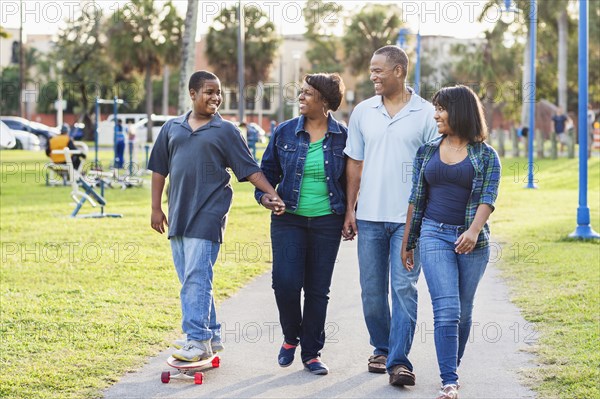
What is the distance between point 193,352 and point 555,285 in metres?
4.91

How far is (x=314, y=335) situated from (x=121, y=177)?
2024 cm

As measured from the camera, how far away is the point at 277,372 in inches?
261

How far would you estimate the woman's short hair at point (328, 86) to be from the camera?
654 cm

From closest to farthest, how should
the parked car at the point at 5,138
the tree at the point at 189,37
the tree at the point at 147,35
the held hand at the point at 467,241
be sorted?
the held hand at the point at 467,241
the parked car at the point at 5,138
the tree at the point at 189,37
the tree at the point at 147,35

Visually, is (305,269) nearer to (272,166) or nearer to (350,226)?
(350,226)

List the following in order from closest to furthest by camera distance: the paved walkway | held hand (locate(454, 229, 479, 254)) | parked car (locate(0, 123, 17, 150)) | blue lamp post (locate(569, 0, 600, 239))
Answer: held hand (locate(454, 229, 479, 254)) → the paved walkway → parked car (locate(0, 123, 17, 150)) → blue lamp post (locate(569, 0, 600, 239))

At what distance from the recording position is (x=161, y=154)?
21.9ft

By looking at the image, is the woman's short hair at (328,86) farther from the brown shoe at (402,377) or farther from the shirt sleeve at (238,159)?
the brown shoe at (402,377)

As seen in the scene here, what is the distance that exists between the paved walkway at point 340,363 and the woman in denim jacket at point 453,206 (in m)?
0.44

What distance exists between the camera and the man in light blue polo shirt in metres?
6.30

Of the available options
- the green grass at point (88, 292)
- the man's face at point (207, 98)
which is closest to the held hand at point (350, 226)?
the man's face at point (207, 98)

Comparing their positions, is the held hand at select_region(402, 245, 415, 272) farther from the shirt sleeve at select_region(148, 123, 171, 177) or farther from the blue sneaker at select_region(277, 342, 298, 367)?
the shirt sleeve at select_region(148, 123, 171, 177)

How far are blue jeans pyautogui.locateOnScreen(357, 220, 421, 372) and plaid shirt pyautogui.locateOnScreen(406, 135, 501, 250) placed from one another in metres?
0.32

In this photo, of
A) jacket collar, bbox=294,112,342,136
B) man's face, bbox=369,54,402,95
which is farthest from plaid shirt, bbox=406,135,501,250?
jacket collar, bbox=294,112,342,136
